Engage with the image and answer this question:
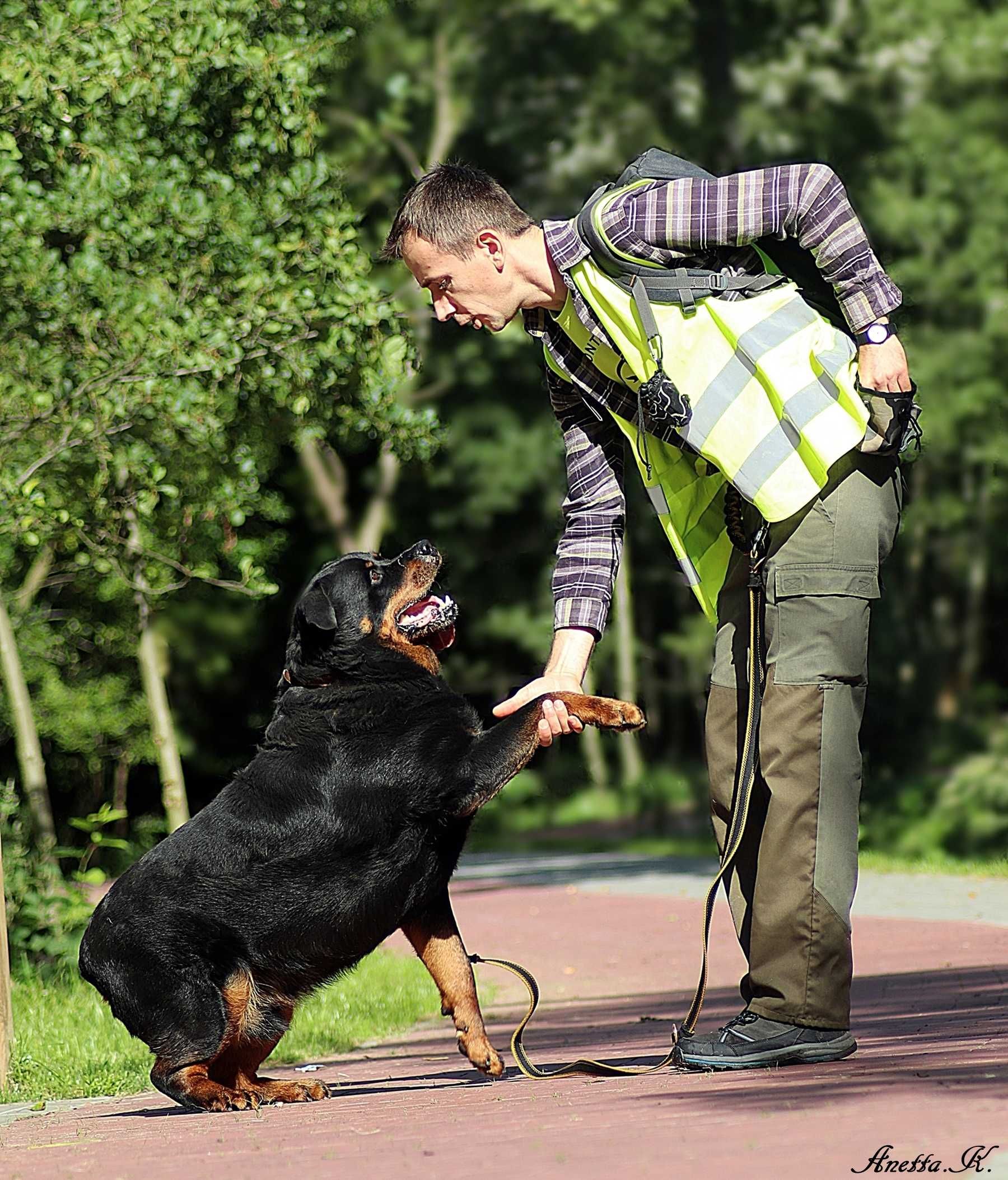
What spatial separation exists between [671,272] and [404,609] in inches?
61.4

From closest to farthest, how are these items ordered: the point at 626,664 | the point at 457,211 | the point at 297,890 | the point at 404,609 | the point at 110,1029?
the point at 457,211
the point at 297,890
the point at 404,609
the point at 110,1029
the point at 626,664

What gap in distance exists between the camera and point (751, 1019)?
4020mm

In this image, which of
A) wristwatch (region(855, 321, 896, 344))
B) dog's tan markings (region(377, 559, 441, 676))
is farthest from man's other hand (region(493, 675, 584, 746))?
wristwatch (region(855, 321, 896, 344))

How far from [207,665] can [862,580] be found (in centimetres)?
1915

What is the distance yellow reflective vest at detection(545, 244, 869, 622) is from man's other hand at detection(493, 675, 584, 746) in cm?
82

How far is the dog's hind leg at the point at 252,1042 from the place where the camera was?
14.9 feet

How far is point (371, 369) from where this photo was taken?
29.5 ft

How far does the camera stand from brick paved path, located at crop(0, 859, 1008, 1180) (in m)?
2.82

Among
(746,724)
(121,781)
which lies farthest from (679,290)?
(121,781)

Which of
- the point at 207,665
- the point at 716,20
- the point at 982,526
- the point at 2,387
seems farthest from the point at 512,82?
the point at 2,387

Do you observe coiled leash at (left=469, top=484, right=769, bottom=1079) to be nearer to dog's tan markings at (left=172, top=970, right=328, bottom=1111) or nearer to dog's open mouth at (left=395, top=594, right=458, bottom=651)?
dog's tan markings at (left=172, top=970, right=328, bottom=1111)

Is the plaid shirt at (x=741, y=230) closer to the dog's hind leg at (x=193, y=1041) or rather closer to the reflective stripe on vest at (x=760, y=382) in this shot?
the reflective stripe on vest at (x=760, y=382)

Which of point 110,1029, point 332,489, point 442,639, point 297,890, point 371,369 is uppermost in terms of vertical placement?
point 332,489

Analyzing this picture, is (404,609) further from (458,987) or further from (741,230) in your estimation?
(741,230)
